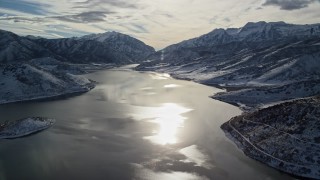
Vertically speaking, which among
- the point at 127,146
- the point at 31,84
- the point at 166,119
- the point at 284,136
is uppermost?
the point at 31,84

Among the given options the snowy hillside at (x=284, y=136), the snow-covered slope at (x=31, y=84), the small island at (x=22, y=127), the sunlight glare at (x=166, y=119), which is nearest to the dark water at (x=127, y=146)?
the sunlight glare at (x=166, y=119)

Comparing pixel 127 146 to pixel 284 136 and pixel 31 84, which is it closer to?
pixel 284 136

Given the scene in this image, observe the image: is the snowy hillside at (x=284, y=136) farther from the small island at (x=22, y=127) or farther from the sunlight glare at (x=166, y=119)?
the small island at (x=22, y=127)

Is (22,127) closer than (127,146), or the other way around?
(127,146)

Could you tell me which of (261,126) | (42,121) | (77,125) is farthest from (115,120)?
(261,126)

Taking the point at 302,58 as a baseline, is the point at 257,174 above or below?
below

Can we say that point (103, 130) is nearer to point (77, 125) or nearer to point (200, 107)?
point (77, 125)

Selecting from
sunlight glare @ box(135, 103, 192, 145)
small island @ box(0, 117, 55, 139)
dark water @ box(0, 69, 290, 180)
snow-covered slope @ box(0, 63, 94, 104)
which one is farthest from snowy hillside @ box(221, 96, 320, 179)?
snow-covered slope @ box(0, 63, 94, 104)

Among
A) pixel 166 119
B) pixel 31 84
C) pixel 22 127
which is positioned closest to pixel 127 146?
pixel 22 127
